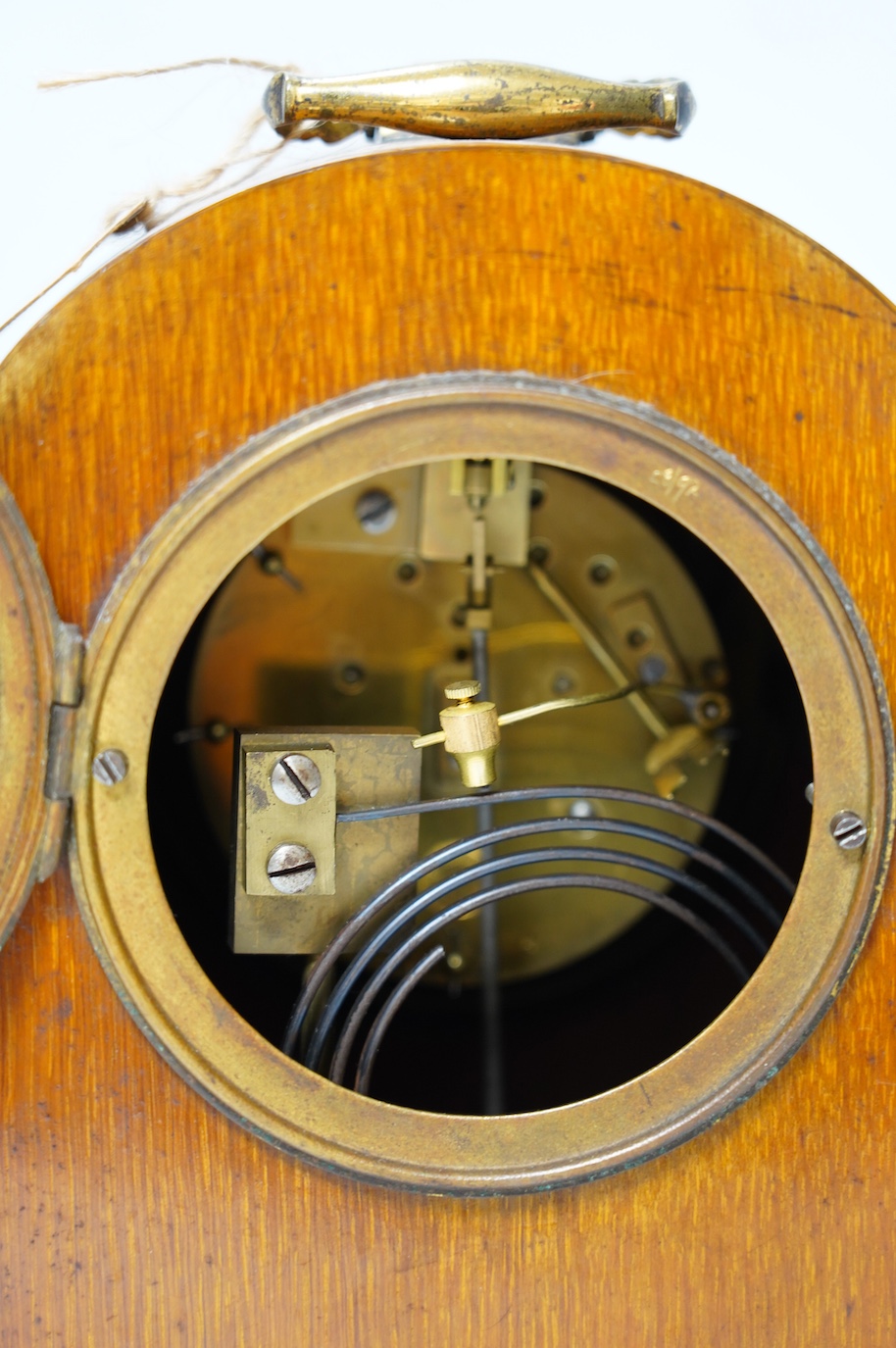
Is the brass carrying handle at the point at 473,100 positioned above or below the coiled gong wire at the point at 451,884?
above

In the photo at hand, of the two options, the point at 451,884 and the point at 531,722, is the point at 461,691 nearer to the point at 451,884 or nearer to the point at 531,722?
the point at 451,884

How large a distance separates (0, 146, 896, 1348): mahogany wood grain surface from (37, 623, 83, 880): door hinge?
0.02m

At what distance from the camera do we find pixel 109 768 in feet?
2.49

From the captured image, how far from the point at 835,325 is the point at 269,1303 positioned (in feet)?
2.37

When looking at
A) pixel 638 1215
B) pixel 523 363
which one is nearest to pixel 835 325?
→ pixel 523 363

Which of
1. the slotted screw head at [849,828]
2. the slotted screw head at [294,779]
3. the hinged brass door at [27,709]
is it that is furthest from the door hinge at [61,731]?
the slotted screw head at [849,828]

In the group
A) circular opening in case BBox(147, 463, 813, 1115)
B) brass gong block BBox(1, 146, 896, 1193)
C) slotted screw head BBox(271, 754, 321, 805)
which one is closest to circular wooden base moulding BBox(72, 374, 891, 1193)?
brass gong block BBox(1, 146, 896, 1193)

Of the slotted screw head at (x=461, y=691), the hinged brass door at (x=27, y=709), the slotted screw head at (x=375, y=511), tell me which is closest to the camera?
the hinged brass door at (x=27, y=709)

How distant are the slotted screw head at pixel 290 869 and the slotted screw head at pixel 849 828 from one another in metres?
0.35

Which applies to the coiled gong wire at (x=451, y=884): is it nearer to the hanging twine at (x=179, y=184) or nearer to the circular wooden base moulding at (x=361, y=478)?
the circular wooden base moulding at (x=361, y=478)

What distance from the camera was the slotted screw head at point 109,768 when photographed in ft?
2.48

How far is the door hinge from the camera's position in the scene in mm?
748

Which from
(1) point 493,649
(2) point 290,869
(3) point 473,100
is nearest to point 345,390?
(3) point 473,100

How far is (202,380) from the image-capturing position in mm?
755
